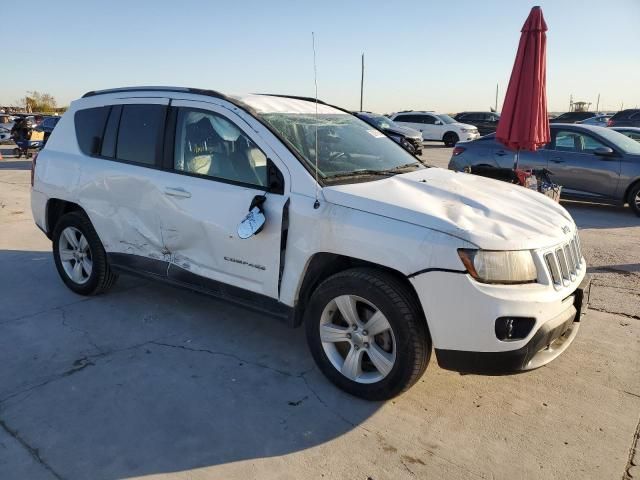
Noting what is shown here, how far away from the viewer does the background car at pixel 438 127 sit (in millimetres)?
25547

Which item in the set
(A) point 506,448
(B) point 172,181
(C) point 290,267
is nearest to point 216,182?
(B) point 172,181

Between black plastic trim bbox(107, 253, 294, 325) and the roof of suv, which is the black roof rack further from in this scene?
the roof of suv

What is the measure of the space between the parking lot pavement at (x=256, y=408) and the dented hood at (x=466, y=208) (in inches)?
40.7

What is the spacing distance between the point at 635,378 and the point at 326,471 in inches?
88.6

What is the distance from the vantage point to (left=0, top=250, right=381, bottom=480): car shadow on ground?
8.81ft

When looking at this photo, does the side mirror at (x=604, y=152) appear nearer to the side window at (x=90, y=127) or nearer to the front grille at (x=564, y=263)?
the front grille at (x=564, y=263)

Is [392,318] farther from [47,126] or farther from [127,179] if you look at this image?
[47,126]

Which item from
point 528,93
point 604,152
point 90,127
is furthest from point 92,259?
point 604,152

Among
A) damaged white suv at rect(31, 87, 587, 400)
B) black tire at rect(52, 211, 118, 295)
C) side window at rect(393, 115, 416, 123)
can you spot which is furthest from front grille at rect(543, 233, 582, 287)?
side window at rect(393, 115, 416, 123)

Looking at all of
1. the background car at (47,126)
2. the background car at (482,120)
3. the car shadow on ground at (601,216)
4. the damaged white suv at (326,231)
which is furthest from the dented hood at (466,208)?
the background car at (482,120)

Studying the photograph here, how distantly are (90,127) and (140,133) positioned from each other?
28.3 inches

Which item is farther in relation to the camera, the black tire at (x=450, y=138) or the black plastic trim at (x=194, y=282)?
the black tire at (x=450, y=138)

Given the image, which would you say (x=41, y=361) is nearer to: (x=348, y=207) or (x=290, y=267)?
(x=290, y=267)

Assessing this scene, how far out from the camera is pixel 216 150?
→ 3.69 meters
